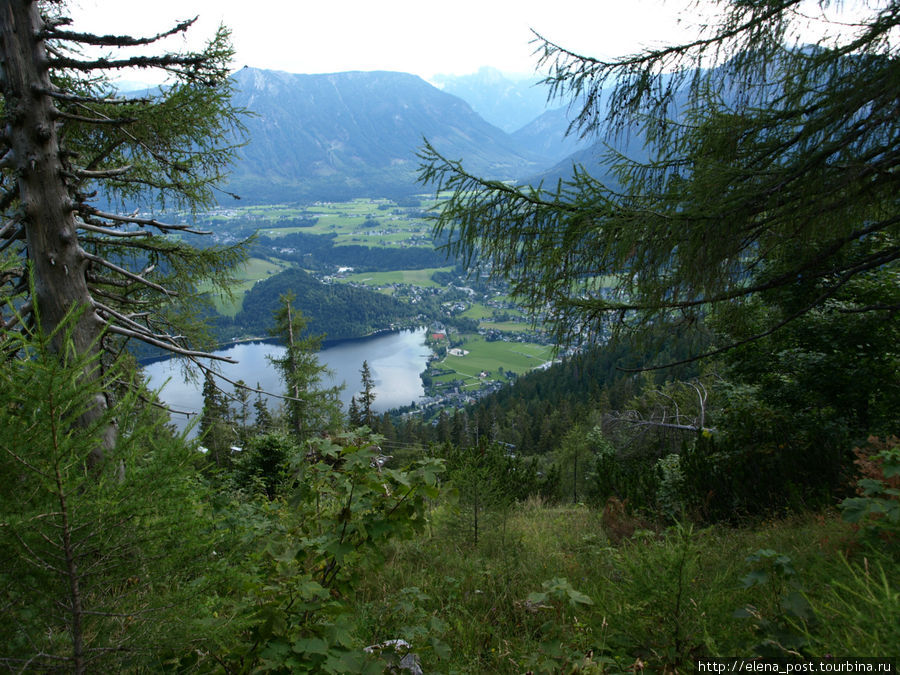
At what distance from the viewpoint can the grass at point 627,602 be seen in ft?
5.35

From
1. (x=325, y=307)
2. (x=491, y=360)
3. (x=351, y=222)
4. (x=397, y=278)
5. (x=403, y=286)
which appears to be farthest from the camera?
(x=351, y=222)

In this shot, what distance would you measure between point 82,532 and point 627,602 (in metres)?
2.13

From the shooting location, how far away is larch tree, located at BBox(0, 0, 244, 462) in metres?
3.02

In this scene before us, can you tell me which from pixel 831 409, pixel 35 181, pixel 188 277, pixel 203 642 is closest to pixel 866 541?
pixel 203 642

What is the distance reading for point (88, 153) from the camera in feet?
13.5

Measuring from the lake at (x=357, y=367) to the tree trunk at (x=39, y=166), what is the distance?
45.1 metres

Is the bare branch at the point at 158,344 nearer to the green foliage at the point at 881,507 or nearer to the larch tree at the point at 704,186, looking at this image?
the larch tree at the point at 704,186

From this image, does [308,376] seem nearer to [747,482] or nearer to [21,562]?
[747,482]

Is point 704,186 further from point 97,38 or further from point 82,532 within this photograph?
point 97,38

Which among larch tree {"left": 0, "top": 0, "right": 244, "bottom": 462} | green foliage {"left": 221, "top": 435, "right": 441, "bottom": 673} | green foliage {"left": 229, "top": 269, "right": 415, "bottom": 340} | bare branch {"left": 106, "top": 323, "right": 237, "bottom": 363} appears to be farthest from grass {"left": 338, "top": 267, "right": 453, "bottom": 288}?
green foliage {"left": 221, "top": 435, "right": 441, "bottom": 673}

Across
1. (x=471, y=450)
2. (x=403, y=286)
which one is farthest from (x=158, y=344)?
(x=403, y=286)

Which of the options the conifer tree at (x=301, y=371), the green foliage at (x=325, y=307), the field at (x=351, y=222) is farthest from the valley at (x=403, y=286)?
the conifer tree at (x=301, y=371)

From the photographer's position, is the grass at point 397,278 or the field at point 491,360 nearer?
the field at point 491,360

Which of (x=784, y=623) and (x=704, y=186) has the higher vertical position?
(x=704, y=186)
